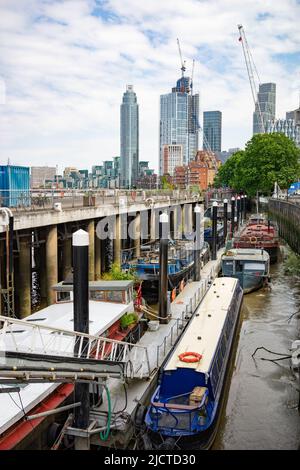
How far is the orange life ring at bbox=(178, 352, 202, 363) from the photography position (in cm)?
1452

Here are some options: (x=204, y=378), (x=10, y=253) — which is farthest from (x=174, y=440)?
(x=10, y=253)

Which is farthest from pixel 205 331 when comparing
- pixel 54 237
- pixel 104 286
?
pixel 54 237

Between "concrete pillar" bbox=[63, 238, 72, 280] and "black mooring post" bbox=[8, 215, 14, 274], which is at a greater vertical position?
"black mooring post" bbox=[8, 215, 14, 274]

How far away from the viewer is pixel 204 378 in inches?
542

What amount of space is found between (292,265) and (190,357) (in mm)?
29656

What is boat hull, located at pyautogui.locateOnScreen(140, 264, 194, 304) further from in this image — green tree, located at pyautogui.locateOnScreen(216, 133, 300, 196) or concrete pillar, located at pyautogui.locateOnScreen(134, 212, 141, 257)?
green tree, located at pyautogui.locateOnScreen(216, 133, 300, 196)

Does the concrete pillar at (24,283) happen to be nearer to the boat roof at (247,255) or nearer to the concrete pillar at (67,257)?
the concrete pillar at (67,257)

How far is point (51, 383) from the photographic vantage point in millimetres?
11766

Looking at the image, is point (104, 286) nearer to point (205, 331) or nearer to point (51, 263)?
point (205, 331)

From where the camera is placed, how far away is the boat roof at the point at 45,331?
10.5 metres

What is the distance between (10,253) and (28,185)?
10.8 meters

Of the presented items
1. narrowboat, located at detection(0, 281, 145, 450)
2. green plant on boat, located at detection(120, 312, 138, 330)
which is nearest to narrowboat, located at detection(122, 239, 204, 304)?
narrowboat, located at detection(0, 281, 145, 450)

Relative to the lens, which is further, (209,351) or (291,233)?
(291,233)
